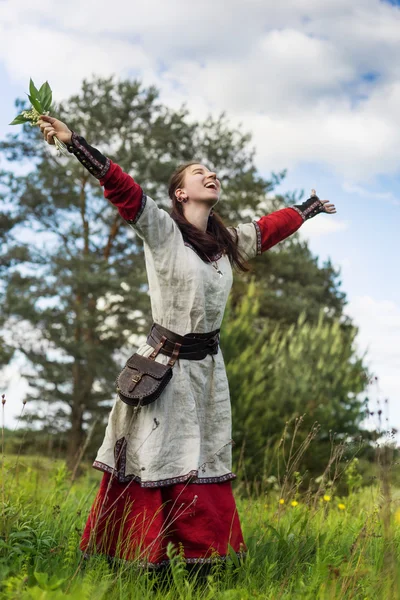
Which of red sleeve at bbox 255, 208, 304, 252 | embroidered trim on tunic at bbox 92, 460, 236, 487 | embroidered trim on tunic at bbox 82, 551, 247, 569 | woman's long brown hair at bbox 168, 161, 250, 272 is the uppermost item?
red sleeve at bbox 255, 208, 304, 252

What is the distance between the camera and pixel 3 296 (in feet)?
49.6

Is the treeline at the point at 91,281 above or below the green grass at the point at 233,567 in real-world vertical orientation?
above

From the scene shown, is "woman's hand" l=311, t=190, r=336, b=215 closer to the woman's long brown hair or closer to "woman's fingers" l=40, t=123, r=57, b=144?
the woman's long brown hair

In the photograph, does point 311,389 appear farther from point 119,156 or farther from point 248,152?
point 248,152

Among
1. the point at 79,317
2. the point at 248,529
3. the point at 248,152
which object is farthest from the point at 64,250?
the point at 248,529

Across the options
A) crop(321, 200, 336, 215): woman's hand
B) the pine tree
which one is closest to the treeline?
the pine tree

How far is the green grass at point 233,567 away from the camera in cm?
238

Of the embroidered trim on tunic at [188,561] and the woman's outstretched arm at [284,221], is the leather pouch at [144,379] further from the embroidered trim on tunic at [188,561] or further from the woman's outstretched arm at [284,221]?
the woman's outstretched arm at [284,221]

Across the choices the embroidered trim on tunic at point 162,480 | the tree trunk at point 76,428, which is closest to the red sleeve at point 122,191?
the embroidered trim on tunic at point 162,480

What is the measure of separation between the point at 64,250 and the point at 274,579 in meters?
13.4

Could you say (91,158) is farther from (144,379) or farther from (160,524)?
(160,524)

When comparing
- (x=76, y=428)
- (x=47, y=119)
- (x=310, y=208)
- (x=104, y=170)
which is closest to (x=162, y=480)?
(x=104, y=170)

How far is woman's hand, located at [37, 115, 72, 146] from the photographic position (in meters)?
3.18

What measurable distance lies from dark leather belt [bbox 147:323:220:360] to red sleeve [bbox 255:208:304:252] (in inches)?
34.4
